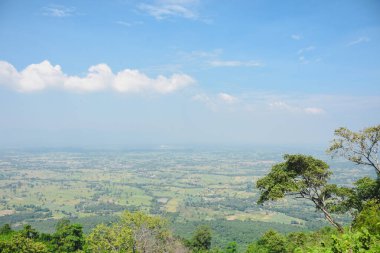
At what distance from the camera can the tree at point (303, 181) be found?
2089 cm

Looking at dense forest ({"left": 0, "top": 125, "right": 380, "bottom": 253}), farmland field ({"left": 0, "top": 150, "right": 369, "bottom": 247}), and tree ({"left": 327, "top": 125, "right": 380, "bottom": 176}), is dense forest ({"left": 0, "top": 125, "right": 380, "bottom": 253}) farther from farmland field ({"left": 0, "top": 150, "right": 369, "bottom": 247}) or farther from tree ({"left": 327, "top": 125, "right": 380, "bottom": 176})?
farmland field ({"left": 0, "top": 150, "right": 369, "bottom": 247})

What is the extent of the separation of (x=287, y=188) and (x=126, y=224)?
47.0 ft

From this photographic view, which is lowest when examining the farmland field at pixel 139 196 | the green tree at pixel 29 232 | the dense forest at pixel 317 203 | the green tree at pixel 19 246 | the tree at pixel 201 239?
the farmland field at pixel 139 196

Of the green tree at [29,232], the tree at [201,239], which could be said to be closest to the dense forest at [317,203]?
the green tree at [29,232]

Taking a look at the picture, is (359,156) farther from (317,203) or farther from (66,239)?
(66,239)

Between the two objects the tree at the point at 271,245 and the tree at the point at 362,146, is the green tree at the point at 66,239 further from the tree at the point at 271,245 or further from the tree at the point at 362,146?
the tree at the point at 362,146

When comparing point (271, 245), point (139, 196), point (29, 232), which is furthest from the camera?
point (139, 196)

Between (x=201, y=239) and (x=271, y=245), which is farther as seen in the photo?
(x=201, y=239)

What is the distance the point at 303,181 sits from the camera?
21.3 meters

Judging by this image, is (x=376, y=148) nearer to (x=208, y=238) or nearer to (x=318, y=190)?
(x=318, y=190)

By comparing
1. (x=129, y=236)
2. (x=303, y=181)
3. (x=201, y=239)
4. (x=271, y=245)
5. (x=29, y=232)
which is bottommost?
(x=201, y=239)

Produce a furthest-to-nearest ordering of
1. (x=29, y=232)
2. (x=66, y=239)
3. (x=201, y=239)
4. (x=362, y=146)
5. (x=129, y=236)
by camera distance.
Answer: (x=201, y=239)
(x=66, y=239)
(x=29, y=232)
(x=129, y=236)
(x=362, y=146)

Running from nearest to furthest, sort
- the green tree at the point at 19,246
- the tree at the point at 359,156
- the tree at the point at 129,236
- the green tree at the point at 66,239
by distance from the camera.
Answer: the tree at the point at 359,156, the green tree at the point at 19,246, the tree at the point at 129,236, the green tree at the point at 66,239

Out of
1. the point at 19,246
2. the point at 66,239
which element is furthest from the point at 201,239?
the point at 19,246
